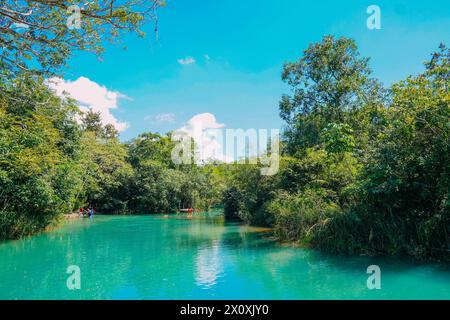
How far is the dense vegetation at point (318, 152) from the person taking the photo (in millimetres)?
6727

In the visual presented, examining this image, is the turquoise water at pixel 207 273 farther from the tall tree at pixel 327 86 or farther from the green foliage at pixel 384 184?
the tall tree at pixel 327 86

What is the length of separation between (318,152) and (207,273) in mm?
7606

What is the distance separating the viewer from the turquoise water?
7.10 metres

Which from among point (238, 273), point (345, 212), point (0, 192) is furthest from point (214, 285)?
point (0, 192)

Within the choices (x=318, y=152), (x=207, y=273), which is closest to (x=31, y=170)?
(x=207, y=273)

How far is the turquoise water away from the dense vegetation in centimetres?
106

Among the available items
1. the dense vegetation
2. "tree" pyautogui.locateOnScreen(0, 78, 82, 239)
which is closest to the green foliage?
the dense vegetation

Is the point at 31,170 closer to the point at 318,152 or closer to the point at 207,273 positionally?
the point at 207,273

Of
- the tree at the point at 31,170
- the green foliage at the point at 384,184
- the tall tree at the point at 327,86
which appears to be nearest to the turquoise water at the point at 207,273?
the green foliage at the point at 384,184

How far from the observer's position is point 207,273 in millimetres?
8891

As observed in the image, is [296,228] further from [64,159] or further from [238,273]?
[64,159]

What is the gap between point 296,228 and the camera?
531 inches

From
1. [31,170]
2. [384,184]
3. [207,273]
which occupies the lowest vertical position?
[207,273]

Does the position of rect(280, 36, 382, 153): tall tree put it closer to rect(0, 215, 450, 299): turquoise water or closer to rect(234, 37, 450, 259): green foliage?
rect(234, 37, 450, 259): green foliage
